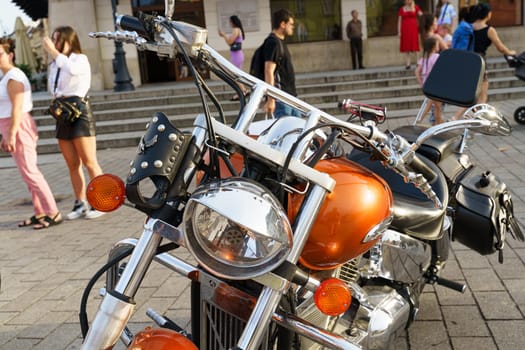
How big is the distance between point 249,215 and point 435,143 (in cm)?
201

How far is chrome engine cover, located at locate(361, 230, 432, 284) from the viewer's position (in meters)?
2.31

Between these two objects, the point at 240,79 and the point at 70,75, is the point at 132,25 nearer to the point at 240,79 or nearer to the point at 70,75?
the point at 240,79

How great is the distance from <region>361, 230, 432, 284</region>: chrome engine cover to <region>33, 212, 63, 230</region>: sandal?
13.9 feet

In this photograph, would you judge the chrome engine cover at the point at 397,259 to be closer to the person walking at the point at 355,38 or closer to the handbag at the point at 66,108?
the handbag at the point at 66,108

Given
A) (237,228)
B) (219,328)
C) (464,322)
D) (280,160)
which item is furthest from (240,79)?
(464,322)

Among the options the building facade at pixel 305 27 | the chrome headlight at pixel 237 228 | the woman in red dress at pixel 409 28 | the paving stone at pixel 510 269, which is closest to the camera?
the chrome headlight at pixel 237 228

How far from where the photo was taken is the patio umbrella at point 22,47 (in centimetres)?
1905

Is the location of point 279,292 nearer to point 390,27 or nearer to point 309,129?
point 309,129

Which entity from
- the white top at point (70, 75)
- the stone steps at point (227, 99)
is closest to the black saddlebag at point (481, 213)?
the white top at point (70, 75)

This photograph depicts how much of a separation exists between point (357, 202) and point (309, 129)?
0.27 meters

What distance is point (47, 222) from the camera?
5.78 metres

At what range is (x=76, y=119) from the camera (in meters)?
5.64

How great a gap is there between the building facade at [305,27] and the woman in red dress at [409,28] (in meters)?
1.88

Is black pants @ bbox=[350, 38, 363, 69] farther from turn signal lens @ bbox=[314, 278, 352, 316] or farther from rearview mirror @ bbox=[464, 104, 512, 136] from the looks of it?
turn signal lens @ bbox=[314, 278, 352, 316]
